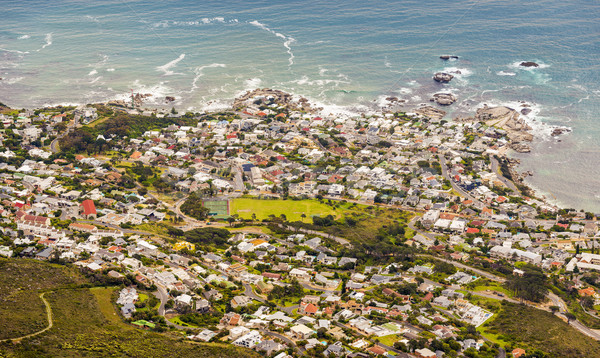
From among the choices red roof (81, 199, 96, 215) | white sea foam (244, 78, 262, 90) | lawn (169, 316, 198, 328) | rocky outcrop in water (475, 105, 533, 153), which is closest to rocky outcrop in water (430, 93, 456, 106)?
rocky outcrop in water (475, 105, 533, 153)

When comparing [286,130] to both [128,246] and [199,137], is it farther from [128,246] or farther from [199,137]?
[128,246]

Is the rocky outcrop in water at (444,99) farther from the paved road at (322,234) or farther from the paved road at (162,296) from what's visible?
the paved road at (162,296)

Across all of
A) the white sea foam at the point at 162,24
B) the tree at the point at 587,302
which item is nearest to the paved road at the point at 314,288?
the tree at the point at 587,302

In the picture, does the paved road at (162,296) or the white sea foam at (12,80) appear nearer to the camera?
the paved road at (162,296)

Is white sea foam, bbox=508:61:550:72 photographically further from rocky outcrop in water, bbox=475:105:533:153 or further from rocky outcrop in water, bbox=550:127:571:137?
rocky outcrop in water, bbox=550:127:571:137

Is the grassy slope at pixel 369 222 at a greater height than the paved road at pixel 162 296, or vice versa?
the paved road at pixel 162 296

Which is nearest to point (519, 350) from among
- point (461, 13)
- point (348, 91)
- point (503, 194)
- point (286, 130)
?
point (503, 194)

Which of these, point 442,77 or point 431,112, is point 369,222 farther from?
point 442,77
